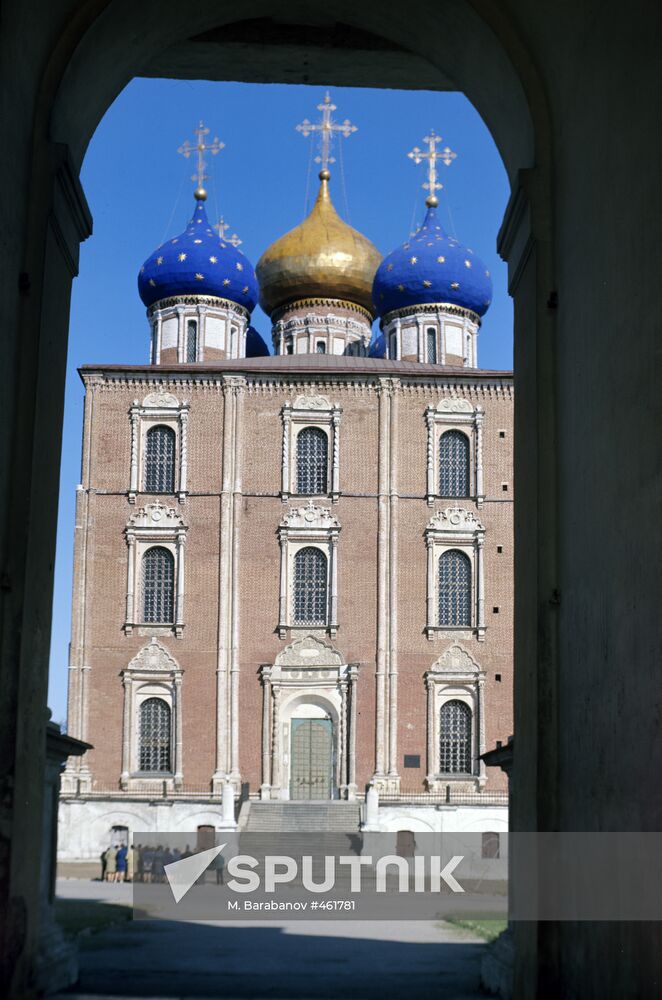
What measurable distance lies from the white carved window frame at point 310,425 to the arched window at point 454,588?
3.68 m

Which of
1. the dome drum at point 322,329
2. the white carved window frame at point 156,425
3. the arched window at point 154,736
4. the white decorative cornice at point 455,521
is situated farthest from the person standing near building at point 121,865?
the dome drum at point 322,329

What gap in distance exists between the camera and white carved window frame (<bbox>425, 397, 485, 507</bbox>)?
40.1 m

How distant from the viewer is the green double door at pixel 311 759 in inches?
1516

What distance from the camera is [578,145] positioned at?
922cm

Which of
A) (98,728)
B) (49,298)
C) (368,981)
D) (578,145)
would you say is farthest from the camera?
(98,728)

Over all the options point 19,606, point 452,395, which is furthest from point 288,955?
point 452,395

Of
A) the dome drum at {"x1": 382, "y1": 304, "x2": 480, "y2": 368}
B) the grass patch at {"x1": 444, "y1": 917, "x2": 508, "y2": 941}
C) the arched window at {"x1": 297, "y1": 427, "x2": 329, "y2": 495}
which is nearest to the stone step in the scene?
the arched window at {"x1": 297, "y1": 427, "x2": 329, "y2": 495}

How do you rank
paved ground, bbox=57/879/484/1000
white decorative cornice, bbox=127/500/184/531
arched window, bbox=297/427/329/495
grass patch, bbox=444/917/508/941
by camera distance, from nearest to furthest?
paved ground, bbox=57/879/484/1000 < grass patch, bbox=444/917/508/941 < white decorative cornice, bbox=127/500/184/531 < arched window, bbox=297/427/329/495

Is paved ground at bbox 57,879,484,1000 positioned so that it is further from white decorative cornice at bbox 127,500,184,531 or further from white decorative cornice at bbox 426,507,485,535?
white decorative cornice at bbox 426,507,485,535

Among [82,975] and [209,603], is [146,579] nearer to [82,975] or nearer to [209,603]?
[209,603]

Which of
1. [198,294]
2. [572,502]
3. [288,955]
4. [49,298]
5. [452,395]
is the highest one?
[198,294]

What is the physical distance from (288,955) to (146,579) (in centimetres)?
2674

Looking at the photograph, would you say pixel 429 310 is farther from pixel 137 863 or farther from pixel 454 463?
pixel 137 863

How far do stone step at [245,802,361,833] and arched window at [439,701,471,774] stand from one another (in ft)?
9.58
